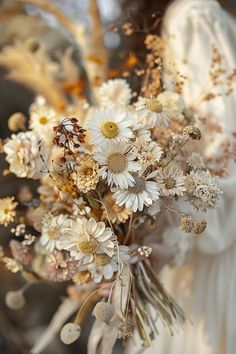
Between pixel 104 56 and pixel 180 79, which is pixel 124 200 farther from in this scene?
pixel 104 56

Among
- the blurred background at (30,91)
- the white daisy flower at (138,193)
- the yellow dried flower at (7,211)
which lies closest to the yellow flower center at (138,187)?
the white daisy flower at (138,193)

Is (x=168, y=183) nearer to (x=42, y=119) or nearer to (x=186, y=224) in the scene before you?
(x=186, y=224)

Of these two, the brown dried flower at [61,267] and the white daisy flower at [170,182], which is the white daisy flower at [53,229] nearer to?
the brown dried flower at [61,267]

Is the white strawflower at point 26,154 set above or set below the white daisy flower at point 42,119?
below

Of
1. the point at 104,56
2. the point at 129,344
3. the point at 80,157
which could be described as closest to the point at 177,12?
the point at 104,56

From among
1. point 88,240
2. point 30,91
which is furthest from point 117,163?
point 30,91

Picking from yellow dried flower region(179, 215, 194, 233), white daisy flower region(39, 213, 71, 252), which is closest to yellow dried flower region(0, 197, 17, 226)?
white daisy flower region(39, 213, 71, 252)
